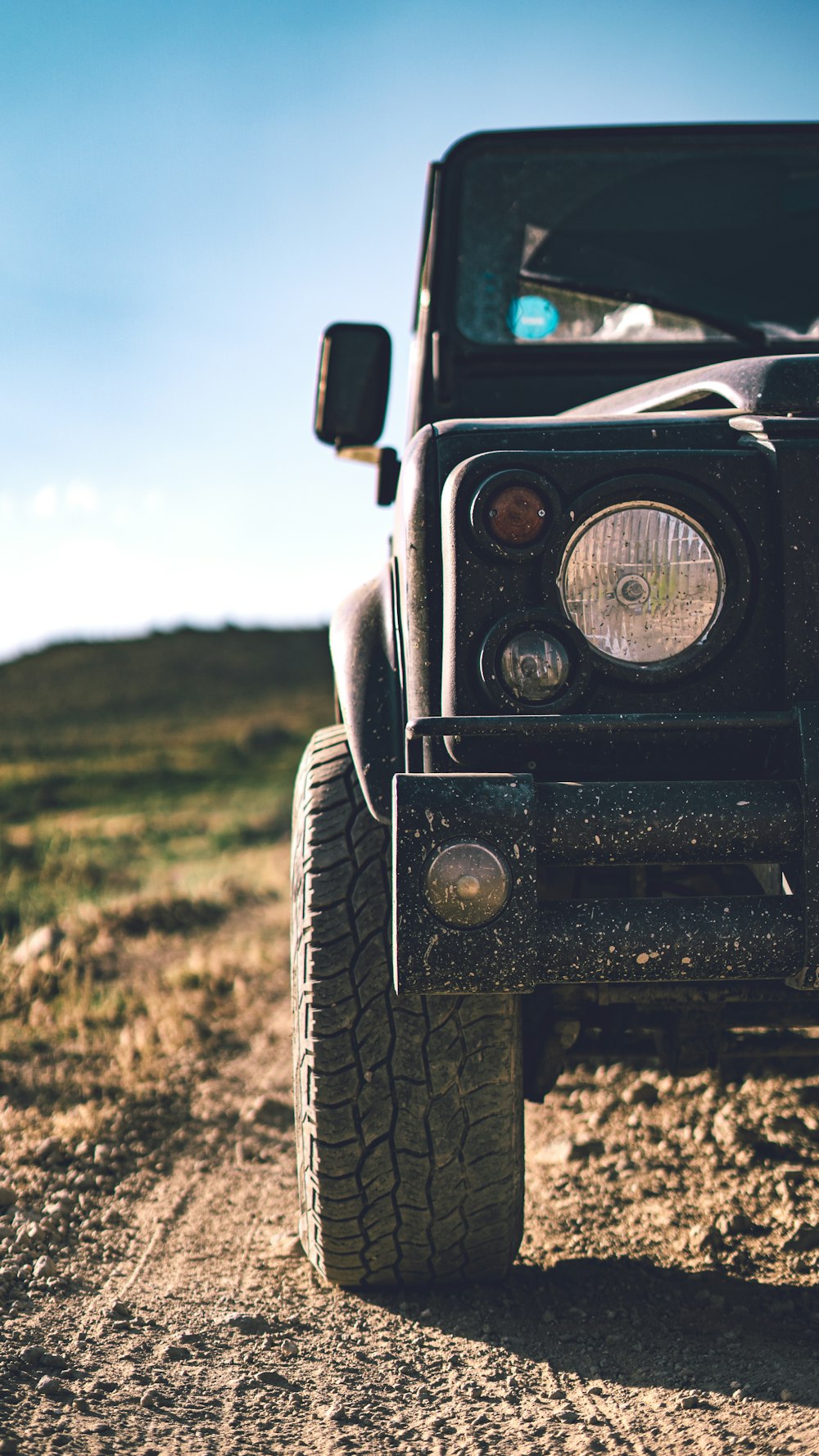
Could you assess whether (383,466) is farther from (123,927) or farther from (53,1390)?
(123,927)

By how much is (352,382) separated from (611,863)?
68.3 inches

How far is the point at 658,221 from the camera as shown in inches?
124

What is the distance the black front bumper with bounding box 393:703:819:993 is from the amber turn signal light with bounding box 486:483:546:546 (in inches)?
11.6

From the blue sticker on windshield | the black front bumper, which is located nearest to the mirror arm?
the blue sticker on windshield

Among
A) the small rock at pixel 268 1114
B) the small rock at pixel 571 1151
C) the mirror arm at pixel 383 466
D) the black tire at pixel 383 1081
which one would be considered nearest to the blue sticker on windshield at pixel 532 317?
the mirror arm at pixel 383 466

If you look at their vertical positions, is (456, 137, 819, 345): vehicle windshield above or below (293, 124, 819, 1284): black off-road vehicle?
above

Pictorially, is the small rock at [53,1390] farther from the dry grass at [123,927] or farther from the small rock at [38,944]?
the small rock at [38,944]

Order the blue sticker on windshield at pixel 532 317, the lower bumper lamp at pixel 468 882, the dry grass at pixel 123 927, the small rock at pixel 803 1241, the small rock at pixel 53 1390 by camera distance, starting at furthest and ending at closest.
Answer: the dry grass at pixel 123 927 < the blue sticker on windshield at pixel 532 317 < the small rock at pixel 803 1241 < the small rock at pixel 53 1390 < the lower bumper lamp at pixel 468 882

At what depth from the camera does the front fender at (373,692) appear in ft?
6.62

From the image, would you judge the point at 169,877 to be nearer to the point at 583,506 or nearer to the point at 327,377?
the point at 327,377

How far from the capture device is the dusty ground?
6.21 feet

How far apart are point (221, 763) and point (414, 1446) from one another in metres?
18.5

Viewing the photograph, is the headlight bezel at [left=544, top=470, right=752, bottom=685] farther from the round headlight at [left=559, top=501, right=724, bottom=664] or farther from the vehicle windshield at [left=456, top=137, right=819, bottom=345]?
the vehicle windshield at [left=456, top=137, right=819, bottom=345]

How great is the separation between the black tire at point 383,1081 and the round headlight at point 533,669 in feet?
1.64
